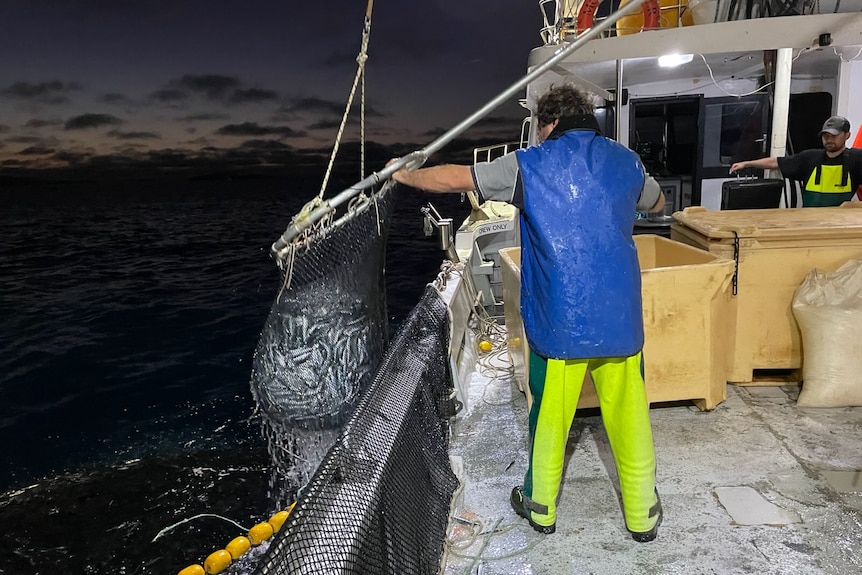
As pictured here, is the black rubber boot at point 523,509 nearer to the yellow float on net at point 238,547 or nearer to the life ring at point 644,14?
the yellow float on net at point 238,547

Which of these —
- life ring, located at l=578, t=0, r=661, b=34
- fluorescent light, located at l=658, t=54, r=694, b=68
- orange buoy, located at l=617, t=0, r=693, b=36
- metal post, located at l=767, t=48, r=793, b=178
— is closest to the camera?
metal post, located at l=767, t=48, r=793, b=178

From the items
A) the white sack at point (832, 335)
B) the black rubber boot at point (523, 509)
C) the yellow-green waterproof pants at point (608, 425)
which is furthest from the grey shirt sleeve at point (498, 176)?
the white sack at point (832, 335)

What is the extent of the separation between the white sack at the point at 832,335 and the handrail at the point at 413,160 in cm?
223

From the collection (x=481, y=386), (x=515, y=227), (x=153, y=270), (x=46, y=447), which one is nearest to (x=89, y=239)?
(x=153, y=270)

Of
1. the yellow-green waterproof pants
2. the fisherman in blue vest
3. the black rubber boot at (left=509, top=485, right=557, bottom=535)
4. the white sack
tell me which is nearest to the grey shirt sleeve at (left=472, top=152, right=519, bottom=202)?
the fisherman in blue vest

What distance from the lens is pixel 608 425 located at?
108 inches

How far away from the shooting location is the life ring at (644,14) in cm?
677

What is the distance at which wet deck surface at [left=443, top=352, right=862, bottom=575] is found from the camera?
257cm

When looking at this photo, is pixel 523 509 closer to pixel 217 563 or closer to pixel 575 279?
pixel 575 279

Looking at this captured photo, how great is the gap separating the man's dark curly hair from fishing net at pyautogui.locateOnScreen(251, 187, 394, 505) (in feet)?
3.27

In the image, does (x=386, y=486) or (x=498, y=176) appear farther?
(x=498, y=176)

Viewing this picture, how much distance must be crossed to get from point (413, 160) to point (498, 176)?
0.54 metres

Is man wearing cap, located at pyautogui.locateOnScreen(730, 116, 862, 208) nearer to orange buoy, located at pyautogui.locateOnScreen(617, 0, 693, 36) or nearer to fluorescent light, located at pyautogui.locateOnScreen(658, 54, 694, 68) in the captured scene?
orange buoy, located at pyautogui.locateOnScreen(617, 0, 693, 36)

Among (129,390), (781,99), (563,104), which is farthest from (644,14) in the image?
(129,390)
